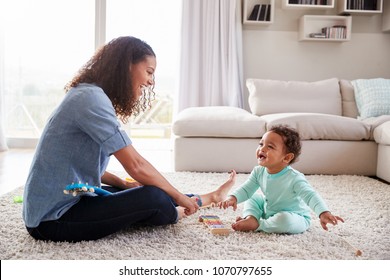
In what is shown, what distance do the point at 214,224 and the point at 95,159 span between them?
574 mm

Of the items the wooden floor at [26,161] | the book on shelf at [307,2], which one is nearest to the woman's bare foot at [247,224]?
the wooden floor at [26,161]

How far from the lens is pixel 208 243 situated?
174 centimetres

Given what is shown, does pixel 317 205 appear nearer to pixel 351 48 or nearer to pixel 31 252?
pixel 31 252

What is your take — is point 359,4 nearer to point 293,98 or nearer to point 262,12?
point 262,12

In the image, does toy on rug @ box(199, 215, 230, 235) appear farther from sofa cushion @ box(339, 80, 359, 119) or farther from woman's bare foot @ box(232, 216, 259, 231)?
sofa cushion @ box(339, 80, 359, 119)

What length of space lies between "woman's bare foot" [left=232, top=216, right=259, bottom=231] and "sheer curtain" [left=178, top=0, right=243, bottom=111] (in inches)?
124

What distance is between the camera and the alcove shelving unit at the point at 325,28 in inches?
190

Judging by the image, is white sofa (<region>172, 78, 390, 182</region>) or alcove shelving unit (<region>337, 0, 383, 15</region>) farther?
alcove shelving unit (<region>337, 0, 383, 15</region>)

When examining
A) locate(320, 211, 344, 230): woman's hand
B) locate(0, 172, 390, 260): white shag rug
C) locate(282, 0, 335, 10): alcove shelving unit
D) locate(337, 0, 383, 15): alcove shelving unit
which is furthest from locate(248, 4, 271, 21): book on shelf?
locate(320, 211, 344, 230): woman's hand

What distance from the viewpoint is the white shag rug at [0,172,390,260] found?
1599 millimetres

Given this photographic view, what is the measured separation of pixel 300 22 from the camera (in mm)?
4977

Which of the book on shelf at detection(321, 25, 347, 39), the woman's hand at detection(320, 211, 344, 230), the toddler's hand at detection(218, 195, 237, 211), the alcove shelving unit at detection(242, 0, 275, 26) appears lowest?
the toddler's hand at detection(218, 195, 237, 211)

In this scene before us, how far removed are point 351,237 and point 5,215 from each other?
1491mm

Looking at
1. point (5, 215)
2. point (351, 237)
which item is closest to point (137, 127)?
point (5, 215)
